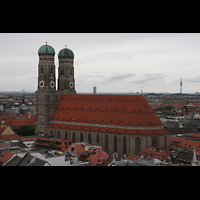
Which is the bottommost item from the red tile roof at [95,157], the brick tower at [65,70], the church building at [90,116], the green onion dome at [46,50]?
the red tile roof at [95,157]

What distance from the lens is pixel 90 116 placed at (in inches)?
2356

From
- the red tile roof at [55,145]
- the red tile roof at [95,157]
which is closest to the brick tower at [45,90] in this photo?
the red tile roof at [55,145]

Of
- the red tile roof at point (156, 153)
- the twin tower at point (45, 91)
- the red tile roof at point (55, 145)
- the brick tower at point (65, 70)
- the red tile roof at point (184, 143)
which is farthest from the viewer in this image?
the brick tower at point (65, 70)

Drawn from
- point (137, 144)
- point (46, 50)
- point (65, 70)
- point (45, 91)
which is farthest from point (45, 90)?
point (137, 144)

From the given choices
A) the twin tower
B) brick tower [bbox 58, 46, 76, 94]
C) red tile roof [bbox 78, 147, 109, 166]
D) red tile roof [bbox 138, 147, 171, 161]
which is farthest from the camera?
brick tower [bbox 58, 46, 76, 94]

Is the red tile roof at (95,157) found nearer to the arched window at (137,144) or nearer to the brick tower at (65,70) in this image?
the arched window at (137,144)

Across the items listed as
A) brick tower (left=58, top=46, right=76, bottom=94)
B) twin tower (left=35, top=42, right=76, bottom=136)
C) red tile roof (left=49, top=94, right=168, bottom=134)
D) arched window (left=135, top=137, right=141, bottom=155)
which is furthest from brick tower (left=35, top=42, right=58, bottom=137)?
arched window (left=135, top=137, right=141, bottom=155)

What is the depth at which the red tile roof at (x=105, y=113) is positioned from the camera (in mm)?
54750

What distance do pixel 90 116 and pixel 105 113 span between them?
10.1 ft

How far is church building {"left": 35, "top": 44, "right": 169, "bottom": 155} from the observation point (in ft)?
176

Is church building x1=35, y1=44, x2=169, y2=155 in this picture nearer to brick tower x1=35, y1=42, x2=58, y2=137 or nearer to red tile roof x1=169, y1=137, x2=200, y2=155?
brick tower x1=35, y1=42, x2=58, y2=137

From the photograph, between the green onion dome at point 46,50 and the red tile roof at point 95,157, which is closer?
the red tile roof at point 95,157
